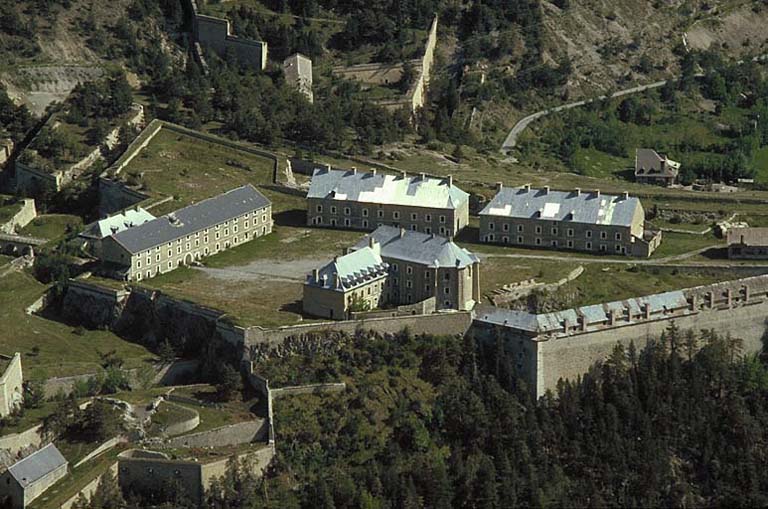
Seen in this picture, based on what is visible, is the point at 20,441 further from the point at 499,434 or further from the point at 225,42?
the point at 225,42

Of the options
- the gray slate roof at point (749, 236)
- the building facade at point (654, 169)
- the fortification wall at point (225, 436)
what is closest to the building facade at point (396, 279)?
the fortification wall at point (225, 436)

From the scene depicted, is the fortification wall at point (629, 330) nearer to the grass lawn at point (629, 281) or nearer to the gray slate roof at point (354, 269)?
the grass lawn at point (629, 281)

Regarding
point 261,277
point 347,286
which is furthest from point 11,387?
point 261,277

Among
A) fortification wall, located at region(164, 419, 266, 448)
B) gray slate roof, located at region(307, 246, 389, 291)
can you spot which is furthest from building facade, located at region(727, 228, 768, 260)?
fortification wall, located at region(164, 419, 266, 448)

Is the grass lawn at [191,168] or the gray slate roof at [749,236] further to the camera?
the grass lawn at [191,168]

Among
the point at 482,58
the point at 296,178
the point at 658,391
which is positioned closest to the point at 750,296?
the point at 658,391

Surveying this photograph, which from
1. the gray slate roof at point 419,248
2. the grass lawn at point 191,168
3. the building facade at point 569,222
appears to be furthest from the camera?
the grass lawn at point 191,168
